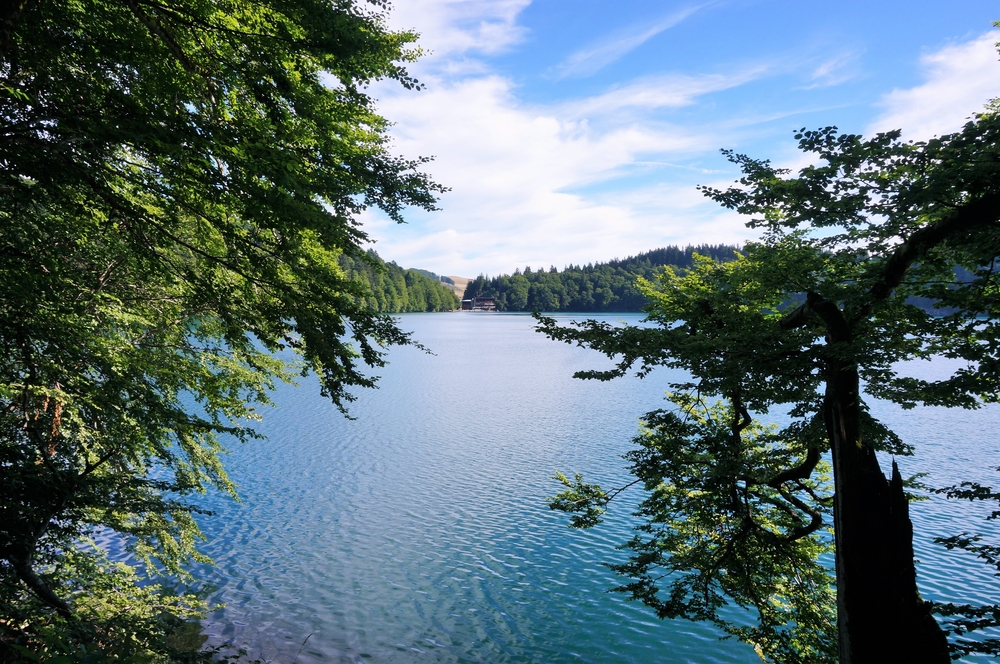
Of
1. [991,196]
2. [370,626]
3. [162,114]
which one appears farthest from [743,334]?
[370,626]

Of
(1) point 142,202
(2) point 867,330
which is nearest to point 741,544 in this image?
(2) point 867,330

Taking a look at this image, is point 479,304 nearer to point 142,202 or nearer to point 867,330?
point 142,202

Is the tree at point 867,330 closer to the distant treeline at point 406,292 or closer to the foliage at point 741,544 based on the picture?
the foliage at point 741,544

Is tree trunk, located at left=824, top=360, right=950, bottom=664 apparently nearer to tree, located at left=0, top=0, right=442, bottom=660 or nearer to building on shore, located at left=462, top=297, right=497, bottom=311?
tree, located at left=0, top=0, right=442, bottom=660

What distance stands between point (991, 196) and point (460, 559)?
1390 cm

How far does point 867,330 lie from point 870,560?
123 inches

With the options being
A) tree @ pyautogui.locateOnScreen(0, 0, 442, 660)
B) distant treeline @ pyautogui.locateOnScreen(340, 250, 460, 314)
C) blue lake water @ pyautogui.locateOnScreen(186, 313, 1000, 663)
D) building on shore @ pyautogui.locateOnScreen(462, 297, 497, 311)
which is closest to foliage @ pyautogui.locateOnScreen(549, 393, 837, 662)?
blue lake water @ pyautogui.locateOnScreen(186, 313, 1000, 663)

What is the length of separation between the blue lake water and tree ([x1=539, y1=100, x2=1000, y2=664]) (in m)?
5.78

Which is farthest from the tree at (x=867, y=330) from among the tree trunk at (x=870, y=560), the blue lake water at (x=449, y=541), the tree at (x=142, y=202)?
the blue lake water at (x=449, y=541)

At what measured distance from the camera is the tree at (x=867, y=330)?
6035mm

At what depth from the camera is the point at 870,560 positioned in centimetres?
685

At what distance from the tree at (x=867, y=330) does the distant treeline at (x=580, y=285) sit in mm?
117727

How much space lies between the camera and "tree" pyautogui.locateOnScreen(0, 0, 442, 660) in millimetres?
4980

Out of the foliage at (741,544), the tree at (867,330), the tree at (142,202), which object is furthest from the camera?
the foliage at (741,544)
